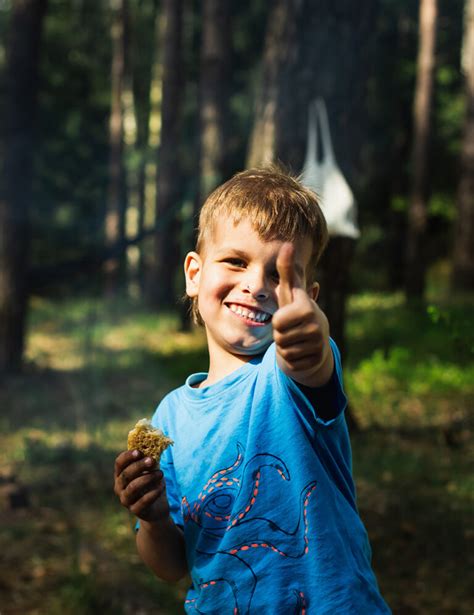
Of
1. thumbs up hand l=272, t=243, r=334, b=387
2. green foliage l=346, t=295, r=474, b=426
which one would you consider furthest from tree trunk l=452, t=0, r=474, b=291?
thumbs up hand l=272, t=243, r=334, b=387

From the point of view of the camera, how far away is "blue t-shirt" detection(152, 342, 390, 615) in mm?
1714

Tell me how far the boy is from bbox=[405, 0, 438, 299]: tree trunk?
13.0 m

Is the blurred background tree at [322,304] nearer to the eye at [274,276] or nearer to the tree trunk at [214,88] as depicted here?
the tree trunk at [214,88]

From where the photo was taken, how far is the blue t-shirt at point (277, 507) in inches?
67.5

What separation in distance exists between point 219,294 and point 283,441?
383 mm

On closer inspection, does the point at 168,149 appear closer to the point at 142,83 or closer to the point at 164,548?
the point at 164,548

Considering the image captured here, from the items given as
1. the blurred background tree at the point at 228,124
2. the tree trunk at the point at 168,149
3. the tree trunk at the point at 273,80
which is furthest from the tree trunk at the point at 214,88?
the tree trunk at the point at 273,80

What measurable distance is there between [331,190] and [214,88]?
8.49 m

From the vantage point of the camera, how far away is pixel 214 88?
12.6m

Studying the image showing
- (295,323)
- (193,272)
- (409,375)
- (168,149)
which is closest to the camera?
(295,323)

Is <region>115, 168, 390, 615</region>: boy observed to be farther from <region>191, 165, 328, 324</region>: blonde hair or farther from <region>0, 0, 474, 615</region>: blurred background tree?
<region>0, 0, 474, 615</region>: blurred background tree

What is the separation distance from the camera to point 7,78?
9219 mm

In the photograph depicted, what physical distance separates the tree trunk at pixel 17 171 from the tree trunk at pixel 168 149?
24.1ft

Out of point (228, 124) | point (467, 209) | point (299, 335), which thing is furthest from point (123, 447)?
point (228, 124)
